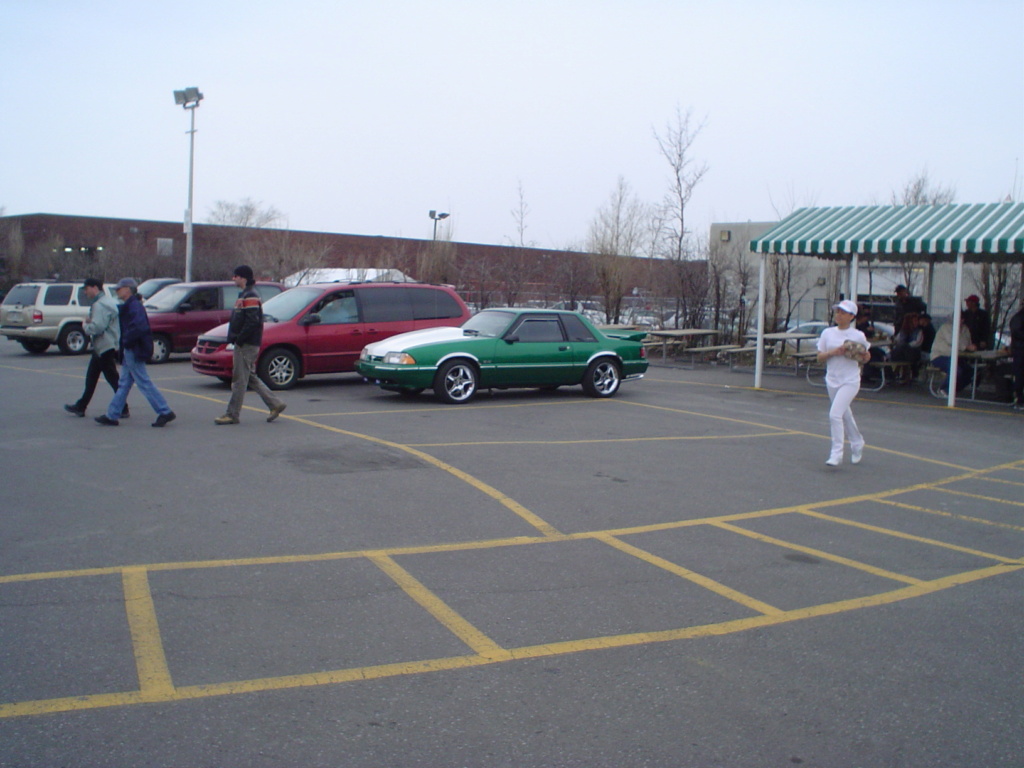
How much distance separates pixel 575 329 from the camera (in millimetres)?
15367

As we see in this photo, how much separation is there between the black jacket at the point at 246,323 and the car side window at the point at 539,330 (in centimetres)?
447

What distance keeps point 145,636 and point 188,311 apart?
17.1 m

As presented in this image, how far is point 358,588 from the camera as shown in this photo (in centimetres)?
565

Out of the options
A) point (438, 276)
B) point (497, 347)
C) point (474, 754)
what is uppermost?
point (438, 276)

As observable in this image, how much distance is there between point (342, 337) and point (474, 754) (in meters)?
12.7

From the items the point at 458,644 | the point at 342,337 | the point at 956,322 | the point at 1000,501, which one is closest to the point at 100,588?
the point at 458,644

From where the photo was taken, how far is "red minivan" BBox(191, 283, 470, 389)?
1516 centimetres

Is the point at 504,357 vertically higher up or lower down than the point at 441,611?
higher up

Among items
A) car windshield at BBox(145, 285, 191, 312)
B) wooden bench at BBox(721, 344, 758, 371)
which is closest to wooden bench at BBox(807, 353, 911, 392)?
wooden bench at BBox(721, 344, 758, 371)

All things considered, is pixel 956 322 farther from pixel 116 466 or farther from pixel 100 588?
pixel 100 588

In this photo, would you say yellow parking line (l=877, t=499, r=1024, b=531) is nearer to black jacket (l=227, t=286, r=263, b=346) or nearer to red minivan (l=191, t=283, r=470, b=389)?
black jacket (l=227, t=286, r=263, b=346)

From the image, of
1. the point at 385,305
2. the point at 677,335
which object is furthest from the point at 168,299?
the point at 677,335

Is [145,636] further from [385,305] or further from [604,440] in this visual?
[385,305]

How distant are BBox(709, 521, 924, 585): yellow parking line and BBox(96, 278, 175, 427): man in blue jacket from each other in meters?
7.05
